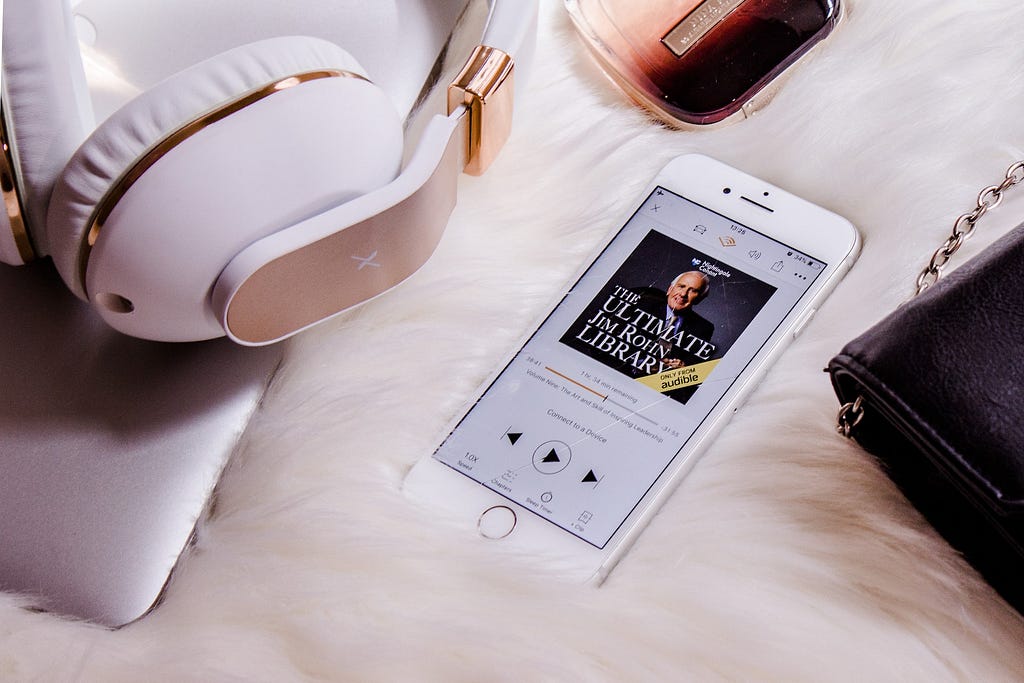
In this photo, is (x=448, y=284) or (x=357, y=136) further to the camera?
(x=448, y=284)

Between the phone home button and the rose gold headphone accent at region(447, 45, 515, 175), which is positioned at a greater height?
the rose gold headphone accent at region(447, 45, 515, 175)

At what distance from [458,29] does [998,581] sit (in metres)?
0.32

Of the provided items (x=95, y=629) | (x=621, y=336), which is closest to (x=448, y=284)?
(x=621, y=336)

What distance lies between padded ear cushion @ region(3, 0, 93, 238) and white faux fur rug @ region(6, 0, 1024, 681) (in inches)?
5.0

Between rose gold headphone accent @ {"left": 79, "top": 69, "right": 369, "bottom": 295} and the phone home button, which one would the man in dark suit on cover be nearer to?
the phone home button

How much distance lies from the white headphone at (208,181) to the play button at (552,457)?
0.34 ft

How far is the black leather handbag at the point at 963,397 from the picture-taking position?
0.95ft

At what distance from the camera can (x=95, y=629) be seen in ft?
1.10

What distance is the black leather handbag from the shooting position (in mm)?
289

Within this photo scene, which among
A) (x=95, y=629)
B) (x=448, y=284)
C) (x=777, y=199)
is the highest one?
(x=777, y=199)

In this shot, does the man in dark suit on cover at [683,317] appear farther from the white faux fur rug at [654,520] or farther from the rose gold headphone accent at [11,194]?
the rose gold headphone accent at [11,194]

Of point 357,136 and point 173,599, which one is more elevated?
point 357,136

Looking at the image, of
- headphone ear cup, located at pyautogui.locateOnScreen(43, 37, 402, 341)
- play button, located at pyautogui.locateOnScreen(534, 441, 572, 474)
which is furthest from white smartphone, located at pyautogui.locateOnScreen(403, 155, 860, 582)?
headphone ear cup, located at pyautogui.locateOnScreen(43, 37, 402, 341)

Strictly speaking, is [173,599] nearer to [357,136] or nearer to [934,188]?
[357,136]
